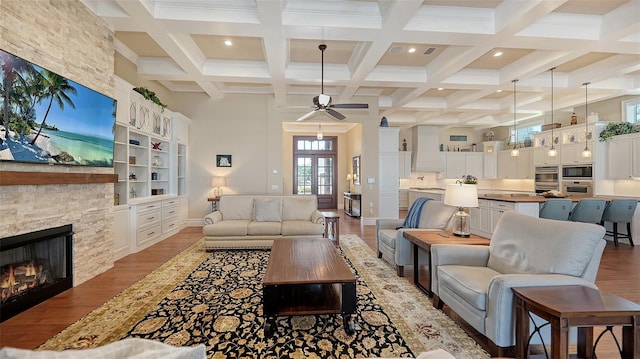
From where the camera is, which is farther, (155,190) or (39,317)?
(155,190)

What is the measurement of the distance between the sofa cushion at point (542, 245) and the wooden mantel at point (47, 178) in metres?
4.38

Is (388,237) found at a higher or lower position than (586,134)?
lower

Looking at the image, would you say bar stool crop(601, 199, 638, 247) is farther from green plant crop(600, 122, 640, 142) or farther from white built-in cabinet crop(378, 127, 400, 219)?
white built-in cabinet crop(378, 127, 400, 219)

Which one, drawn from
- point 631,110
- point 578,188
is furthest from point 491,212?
point 631,110

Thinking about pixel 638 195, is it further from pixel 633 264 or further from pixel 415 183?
pixel 415 183

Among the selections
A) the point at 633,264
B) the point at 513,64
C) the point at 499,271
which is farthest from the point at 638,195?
the point at 499,271

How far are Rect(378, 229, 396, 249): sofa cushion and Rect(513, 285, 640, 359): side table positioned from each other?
6.80 ft

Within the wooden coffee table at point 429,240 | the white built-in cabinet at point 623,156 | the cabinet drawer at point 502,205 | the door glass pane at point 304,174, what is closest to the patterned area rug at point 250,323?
the wooden coffee table at point 429,240

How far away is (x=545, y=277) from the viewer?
6.35ft

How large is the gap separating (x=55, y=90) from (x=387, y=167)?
6704 millimetres

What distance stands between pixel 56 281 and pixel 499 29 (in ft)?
20.1

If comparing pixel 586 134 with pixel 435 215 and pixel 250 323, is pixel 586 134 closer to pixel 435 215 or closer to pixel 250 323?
pixel 435 215

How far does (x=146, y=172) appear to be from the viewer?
5.34 m

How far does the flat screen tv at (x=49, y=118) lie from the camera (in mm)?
2398
